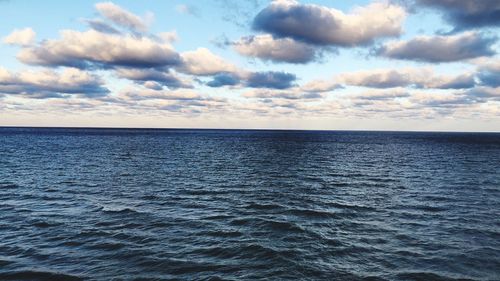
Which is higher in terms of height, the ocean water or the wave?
the ocean water

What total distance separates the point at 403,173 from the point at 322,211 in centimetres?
3149

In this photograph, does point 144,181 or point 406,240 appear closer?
point 406,240

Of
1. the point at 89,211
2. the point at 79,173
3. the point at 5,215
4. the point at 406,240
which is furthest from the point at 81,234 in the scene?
the point at 79,173

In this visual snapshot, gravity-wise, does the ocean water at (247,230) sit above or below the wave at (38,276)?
above

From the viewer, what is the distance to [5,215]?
85.1 ft

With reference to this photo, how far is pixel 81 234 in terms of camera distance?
2147 centimetres

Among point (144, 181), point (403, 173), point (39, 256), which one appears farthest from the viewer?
point (403, 173)

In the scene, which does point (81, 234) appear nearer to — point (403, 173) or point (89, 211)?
point (89, 211)

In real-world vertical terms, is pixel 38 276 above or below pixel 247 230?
below

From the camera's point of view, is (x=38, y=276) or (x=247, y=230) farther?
(x=247, y=230)

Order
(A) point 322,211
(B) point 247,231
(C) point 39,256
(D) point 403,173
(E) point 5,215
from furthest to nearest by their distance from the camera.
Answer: (D) point 403,173
(A) point 322,211
(E) point 5,215
(B) point 247,231
(C) point 39,256

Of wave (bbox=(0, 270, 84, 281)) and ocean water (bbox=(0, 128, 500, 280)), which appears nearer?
wave (bbox=(0, 270, 84, 281))

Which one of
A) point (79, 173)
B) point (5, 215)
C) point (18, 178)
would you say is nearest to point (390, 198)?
point (5, 215)

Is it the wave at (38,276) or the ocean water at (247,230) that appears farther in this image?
the ocean water at (247,230)
